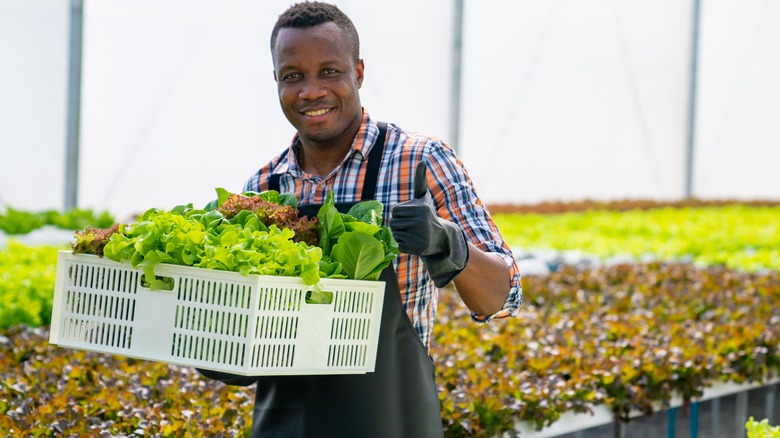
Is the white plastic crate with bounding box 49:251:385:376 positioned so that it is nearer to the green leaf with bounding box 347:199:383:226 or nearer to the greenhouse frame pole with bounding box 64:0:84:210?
the green leaf with bounding box 347:199:383:226

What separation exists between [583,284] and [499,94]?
8.14 m

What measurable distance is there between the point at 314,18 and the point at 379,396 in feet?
2.65

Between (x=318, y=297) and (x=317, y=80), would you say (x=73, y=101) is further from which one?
(x=318, y=297)

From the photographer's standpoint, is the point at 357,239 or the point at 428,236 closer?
the point at 428,236

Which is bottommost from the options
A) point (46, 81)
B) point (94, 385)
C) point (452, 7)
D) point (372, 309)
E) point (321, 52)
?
point (94, 385)

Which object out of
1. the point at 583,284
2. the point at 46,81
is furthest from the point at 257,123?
the point at 583,284

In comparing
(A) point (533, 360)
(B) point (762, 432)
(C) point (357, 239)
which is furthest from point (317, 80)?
(A) point (533, 360)

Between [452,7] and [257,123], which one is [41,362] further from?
[452,7]

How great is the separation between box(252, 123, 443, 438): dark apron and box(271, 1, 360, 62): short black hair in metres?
0.53

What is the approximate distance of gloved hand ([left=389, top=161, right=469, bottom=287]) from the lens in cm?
182

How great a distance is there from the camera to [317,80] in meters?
2.09

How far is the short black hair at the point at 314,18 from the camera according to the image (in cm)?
210

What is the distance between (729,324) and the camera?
4812mm

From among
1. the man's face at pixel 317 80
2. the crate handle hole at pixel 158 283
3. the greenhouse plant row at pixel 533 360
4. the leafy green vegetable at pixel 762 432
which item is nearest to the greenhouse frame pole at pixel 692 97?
the greenhouse plant row at pixel 533 360
